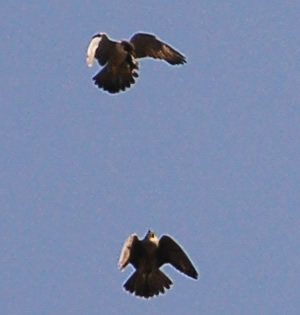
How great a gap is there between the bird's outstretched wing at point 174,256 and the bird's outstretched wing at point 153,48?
8.94ft

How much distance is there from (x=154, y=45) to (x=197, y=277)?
145 inches

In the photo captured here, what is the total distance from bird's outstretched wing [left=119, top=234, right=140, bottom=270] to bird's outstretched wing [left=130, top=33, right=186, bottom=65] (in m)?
2.75

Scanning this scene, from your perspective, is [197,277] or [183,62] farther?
[183,62]

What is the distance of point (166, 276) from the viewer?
19.6 metres

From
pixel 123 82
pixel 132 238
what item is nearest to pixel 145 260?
pixel 132 238

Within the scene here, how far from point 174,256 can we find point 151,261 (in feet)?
0.93

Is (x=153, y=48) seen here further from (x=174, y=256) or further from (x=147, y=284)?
(x=147, y=284)

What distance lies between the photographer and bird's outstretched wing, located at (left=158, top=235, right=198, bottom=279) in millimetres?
19125

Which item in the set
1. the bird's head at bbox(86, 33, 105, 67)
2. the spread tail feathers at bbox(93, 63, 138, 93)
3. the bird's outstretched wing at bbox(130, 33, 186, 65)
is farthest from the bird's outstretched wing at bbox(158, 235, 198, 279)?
the bird's outstretched wing at bbox(130, 33, 186, 65)

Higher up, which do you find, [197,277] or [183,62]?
[183,62]

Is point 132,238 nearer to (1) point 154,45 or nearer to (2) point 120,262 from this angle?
(2) point 120,262

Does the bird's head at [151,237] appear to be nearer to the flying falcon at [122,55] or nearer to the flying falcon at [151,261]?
the flying falcon at [151,261]

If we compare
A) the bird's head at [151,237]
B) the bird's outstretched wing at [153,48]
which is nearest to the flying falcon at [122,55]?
the bird's outstretched wing at [153,48]

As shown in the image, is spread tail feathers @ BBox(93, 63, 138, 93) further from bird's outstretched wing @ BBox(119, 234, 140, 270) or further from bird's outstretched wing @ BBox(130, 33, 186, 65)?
bird's outstretched wing @ BBox(119, 234, 140, 270)
